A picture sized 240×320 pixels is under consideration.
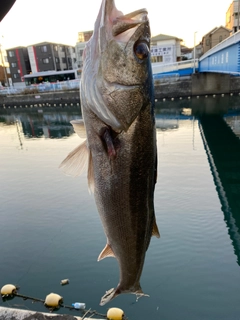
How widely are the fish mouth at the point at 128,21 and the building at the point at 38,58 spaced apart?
219 ft

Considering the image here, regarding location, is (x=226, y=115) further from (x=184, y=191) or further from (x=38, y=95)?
(x=38, y=95)

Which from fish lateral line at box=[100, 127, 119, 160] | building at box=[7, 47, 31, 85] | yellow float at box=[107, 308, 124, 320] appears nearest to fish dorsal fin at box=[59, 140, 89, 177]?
fish lateral line at box=[100, 127, 119, 160]

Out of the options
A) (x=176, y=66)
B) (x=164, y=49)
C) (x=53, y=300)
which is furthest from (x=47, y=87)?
(x=53, y=300)

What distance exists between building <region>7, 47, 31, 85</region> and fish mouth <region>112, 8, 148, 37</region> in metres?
70.9

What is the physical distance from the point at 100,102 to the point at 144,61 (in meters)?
0.40

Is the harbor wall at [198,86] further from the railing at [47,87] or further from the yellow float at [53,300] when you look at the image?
the yellow float at [53,300]

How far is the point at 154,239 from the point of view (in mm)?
8539

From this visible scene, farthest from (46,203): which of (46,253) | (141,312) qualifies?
(141,312)

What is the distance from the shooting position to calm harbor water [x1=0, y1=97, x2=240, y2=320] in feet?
21.2

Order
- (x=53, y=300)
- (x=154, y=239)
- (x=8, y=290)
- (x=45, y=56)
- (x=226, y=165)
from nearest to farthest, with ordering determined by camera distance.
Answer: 1. (x=53, y=300)
2. (x=8, y=290)
3. (x=154, y=239)
4. (x=226, y=165)
5. (x=45, y=56)

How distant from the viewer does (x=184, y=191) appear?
11648 mm

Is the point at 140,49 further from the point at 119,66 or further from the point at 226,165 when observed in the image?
the point at 226,165

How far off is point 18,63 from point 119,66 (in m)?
71.9

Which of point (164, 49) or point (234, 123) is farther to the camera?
point (164, 49)
